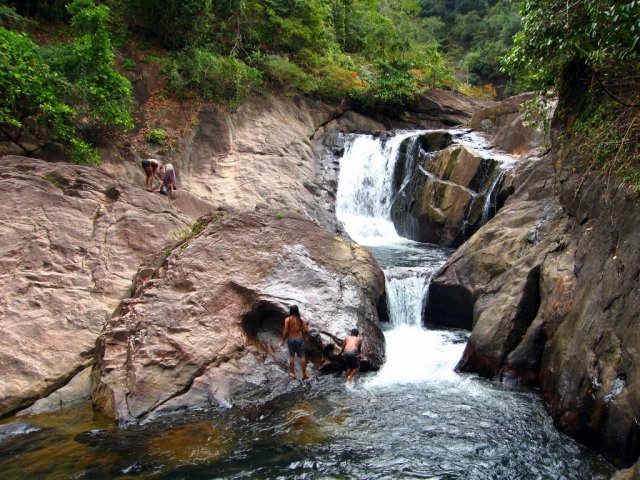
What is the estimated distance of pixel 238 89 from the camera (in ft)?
59.9

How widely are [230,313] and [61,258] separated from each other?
3779mm

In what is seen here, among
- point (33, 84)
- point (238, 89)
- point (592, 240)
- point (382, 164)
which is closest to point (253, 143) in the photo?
point (238, 89)

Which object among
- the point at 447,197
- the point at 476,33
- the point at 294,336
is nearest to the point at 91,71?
the point at 294,336

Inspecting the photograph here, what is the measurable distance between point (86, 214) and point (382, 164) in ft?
40.4

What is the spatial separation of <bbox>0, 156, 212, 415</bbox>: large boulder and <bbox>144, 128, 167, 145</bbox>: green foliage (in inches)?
169

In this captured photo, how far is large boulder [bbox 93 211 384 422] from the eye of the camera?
7805 millimetres

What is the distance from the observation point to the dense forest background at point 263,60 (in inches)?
269

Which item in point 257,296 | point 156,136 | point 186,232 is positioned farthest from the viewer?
point 156,136

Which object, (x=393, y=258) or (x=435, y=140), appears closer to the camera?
(x=393, y=258)

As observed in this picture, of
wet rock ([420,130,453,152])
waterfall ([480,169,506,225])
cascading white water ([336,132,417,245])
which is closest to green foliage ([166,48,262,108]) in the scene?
cascading white water ([336,132,417,245])

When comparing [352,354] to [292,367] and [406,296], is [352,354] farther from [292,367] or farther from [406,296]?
[406,296]

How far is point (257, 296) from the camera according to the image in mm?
9508

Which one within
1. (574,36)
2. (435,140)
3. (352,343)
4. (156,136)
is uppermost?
(435,140)

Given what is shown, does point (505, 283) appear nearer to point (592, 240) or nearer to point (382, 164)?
point (592, 240)
